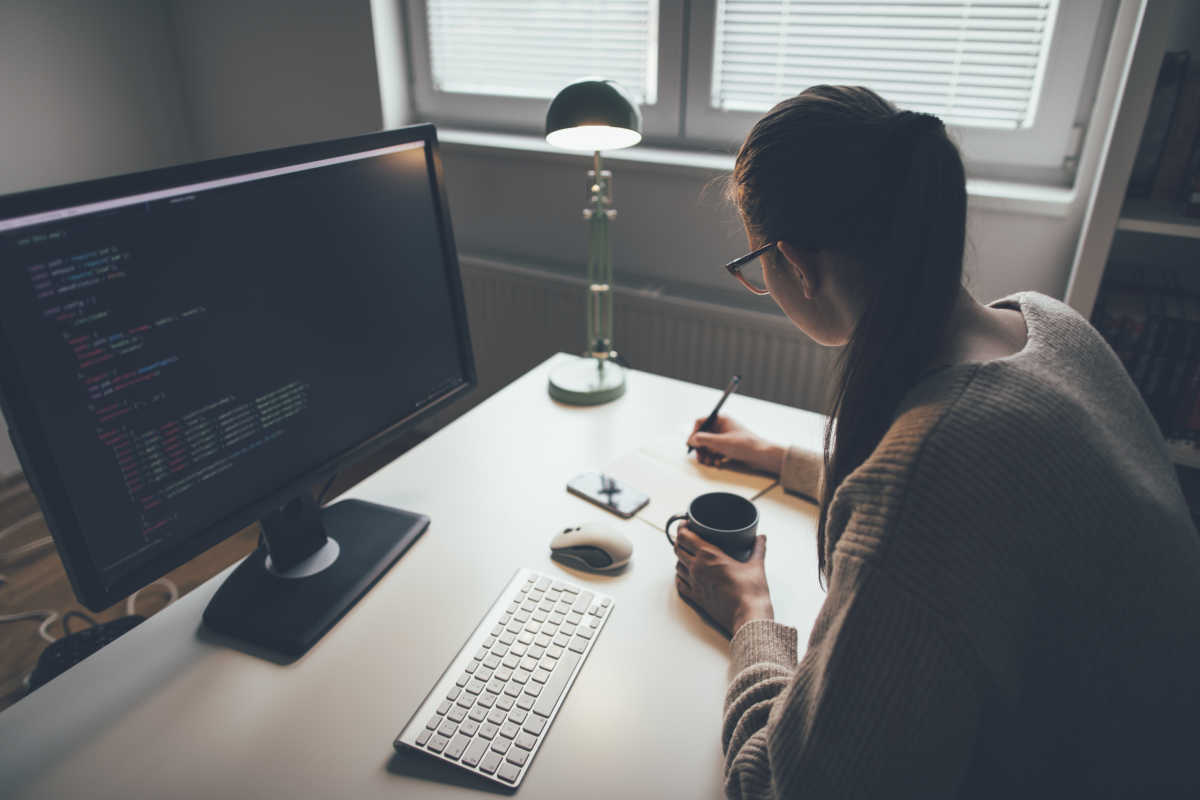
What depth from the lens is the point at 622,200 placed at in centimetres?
196

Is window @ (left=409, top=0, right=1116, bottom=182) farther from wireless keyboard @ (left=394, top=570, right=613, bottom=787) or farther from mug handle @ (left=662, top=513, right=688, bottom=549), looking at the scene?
wireless keyboard @ (left=394, top=570, right=613, bottom=787)

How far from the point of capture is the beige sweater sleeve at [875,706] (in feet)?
1.93

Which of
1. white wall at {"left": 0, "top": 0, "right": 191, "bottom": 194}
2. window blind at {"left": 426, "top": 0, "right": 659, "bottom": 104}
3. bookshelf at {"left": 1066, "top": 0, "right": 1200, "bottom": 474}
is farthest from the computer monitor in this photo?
white wall at {"left": 0, "top": 0, "right": 191, "bottom": 194}

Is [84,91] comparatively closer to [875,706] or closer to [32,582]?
[32,582]

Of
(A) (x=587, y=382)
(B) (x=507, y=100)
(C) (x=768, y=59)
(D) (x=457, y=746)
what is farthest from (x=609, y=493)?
(B) (x=507, y=100)

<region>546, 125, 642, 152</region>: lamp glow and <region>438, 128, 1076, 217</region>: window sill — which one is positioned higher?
<region>546, 125, 642, 152</region>: lamp glow

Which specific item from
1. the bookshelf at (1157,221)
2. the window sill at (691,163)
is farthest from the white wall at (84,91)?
the bookshelf at (1157,221)

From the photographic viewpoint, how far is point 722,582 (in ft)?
2.90

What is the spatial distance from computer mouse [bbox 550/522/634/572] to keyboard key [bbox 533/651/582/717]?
156 mm

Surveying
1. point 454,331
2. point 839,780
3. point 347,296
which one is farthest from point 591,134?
point 839,780

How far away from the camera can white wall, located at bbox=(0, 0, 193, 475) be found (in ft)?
7.18

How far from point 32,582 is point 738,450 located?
196 cm

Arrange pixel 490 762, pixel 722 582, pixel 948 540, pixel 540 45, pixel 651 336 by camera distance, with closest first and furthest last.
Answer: pixel 948 540 → pixel 490 762 → pixel 722 582 → pixel 651 336 → pixel 540 45

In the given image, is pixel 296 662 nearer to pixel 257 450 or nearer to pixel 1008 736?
pixel 257 450
